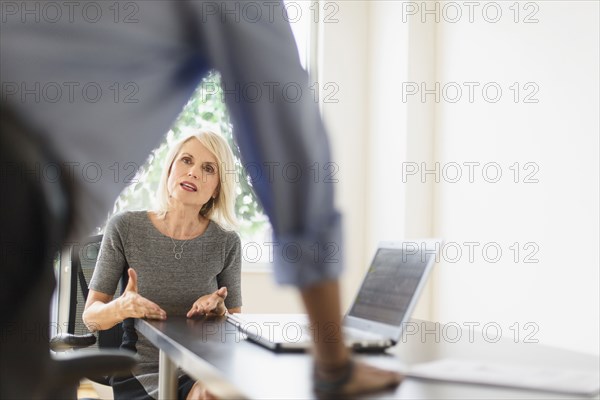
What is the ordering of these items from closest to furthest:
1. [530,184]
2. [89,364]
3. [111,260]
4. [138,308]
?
[89,364] → [138,308] → [111,260] → [530,184]

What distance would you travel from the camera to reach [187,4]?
1.70ft

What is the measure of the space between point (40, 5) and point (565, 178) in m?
2.95

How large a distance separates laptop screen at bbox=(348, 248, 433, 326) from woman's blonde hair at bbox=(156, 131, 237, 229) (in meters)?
1.00

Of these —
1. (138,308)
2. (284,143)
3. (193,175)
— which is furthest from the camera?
(193,175)

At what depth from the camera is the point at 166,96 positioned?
1.91ft

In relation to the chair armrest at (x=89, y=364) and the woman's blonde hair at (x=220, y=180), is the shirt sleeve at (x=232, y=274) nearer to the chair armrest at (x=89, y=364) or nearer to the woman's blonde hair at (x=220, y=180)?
the woman's blonde hair at (x=220, y=180)

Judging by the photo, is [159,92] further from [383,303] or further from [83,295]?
[83,295]

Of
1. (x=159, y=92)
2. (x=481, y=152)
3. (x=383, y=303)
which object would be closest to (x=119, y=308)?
(x=383, y=303)

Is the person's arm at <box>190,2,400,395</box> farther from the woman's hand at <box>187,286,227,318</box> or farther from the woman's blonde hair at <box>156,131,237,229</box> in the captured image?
the woman's blonde hair at <box>156,131,237,229</box>

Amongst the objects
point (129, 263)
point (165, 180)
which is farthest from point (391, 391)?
point (165, 180)

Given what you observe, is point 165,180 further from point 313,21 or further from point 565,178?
point 313,21

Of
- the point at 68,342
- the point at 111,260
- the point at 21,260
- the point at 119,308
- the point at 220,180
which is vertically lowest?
the point at 68,342

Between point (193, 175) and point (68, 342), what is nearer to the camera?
point (68, 342)

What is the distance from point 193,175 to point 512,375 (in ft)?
4.97
